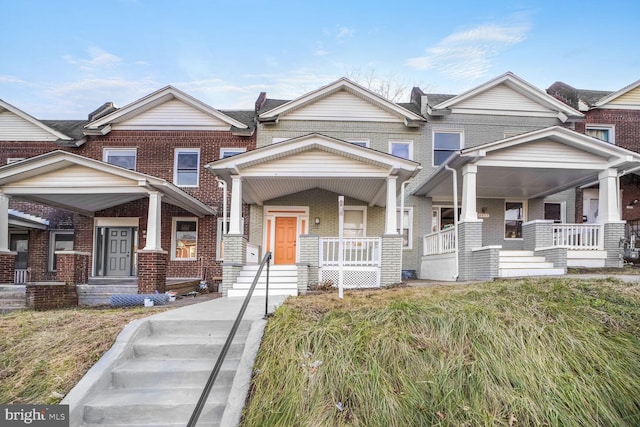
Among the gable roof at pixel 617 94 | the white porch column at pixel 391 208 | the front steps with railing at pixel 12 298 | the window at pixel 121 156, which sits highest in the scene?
the gable roof at pixel 617 94

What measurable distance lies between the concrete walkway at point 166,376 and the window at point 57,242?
37.4 ft

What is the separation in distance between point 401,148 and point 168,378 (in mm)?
11430

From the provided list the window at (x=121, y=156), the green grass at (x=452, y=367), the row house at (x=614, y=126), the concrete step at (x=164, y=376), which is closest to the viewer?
the green grass at (x=452, y=367)

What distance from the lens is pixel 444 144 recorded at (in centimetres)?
1341

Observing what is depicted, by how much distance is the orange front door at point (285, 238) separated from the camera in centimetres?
1262

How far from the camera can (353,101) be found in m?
13.4

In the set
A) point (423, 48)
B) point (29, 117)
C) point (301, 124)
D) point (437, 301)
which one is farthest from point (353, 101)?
point (29, 117)

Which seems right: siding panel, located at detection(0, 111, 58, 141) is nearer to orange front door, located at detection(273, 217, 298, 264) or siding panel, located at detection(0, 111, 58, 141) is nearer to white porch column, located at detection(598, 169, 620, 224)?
orange front door, located at detection(273, 217, 298, 264)

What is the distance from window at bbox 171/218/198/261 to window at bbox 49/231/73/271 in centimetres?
401

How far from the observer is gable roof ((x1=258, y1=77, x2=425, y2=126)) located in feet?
42.7

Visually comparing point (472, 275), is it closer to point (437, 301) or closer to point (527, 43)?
point (437, 301)

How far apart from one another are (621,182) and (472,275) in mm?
8973

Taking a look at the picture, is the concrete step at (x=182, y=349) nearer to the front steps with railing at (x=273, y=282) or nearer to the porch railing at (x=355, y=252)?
the front steps with railing at (x=273, y=282)

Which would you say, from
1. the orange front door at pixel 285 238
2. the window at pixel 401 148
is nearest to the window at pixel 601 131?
the window at pixel 401 148
